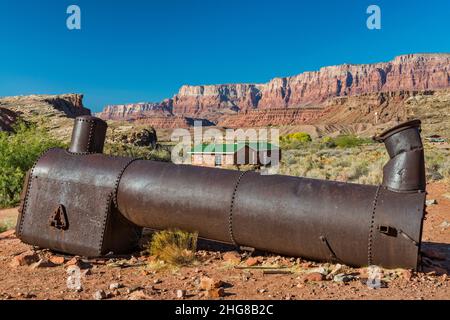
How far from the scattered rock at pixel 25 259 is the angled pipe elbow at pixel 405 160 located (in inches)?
191

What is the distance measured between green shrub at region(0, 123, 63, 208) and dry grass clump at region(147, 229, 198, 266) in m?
9.69

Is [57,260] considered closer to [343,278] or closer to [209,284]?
[209,284]

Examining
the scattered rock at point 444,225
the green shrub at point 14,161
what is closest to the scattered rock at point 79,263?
the scattered rock at point 444,225

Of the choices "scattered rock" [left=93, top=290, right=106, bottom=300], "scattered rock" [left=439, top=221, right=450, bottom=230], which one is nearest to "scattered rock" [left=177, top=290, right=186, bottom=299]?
"scattered rock" [left=93, top=290, right=106, bottom=300]

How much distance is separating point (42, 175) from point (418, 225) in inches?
213

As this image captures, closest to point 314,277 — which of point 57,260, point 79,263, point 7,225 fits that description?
point 79,263

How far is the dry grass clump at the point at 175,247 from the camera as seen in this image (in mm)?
6027

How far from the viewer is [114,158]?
6855mm

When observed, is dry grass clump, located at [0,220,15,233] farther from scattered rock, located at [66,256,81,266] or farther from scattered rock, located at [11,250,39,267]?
scattered rock, located at [66,256,81,266]

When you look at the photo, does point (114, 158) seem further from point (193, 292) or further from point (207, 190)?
point (193, 292)

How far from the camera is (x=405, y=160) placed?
552 centimetres

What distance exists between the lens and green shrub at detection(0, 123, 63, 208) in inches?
581

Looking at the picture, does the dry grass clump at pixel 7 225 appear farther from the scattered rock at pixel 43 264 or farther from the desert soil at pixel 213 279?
the scattered rock at pixel 43 264
